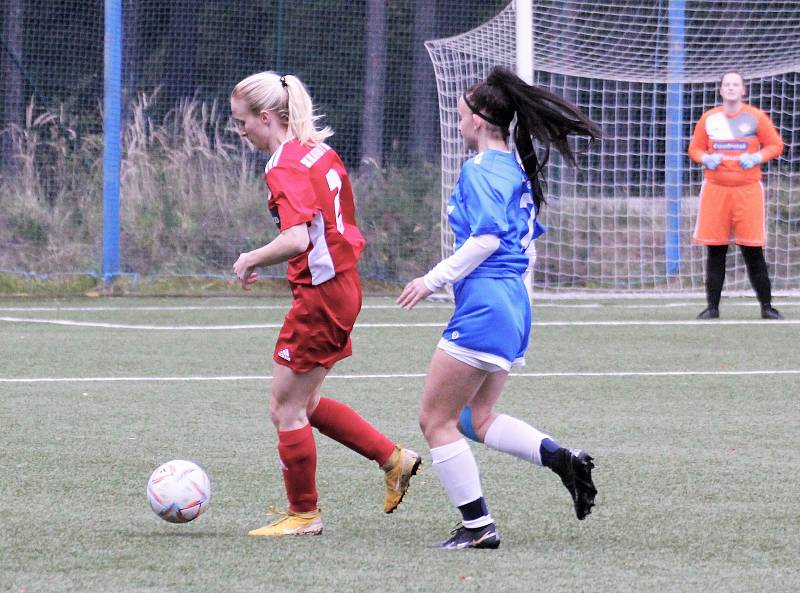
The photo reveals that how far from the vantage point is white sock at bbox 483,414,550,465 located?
4.37 m

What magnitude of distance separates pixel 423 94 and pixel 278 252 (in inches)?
450

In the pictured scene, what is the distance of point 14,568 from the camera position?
382cm

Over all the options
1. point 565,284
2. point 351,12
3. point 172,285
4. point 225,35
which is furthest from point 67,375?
point 351,12

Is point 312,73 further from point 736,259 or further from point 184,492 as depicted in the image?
point 184,492

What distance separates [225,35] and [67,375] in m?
7.70

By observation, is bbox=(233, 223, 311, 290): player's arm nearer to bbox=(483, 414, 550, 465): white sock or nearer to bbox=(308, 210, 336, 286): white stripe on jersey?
bbox=(308, 210, 336, 286): white stripe on jersey

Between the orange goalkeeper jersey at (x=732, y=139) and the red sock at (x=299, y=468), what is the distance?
6890mm

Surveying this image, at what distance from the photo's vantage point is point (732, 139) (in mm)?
10672

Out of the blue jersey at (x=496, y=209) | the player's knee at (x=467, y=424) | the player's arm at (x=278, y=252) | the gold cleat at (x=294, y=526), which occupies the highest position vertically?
the blue jersey at (x=496, y=209)

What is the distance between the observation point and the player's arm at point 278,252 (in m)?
4.12

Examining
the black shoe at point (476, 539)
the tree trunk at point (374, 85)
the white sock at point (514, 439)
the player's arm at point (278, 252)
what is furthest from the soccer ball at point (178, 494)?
the tree trunk at point (374, 85)

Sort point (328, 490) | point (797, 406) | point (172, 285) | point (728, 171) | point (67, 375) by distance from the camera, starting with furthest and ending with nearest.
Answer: point (172, 285) → point (728, 171) → point (67, 375) → point (797, 406) → point (328, 490)

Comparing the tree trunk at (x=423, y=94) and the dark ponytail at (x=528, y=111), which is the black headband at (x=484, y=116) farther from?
the tree trunk at (x=423, y=94)

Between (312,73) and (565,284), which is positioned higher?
(312,73)
